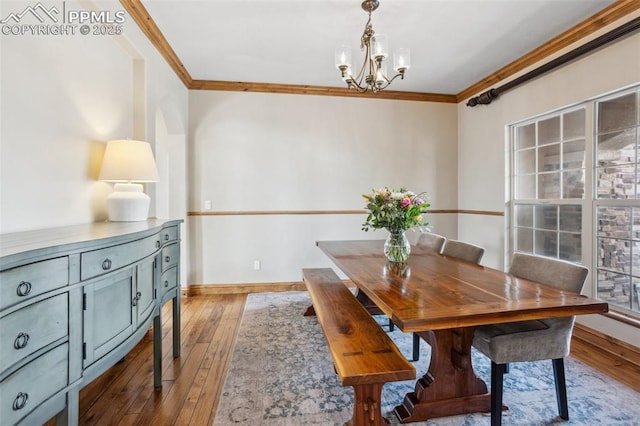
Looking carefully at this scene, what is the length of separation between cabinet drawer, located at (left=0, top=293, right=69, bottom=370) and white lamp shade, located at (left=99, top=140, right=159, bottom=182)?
107 cm

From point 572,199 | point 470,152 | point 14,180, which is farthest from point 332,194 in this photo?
point 14,180

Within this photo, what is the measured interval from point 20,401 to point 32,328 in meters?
0.20

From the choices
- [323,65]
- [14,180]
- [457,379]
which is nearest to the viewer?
[14,180]

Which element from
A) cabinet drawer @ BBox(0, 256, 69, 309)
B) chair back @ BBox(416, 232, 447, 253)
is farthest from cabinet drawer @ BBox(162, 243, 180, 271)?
chair back @ BBox(416, 232, 447, 253)

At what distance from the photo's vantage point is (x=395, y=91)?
4.05 meters

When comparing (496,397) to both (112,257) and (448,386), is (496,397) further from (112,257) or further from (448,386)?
(112,257)

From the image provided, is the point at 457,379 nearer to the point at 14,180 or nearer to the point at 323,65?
the point at 14,180

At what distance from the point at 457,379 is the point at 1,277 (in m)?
1.92

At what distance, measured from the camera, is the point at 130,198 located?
6.32 ft

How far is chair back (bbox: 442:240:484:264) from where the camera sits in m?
2.18

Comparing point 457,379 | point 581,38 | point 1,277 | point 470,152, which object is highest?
point 581,38

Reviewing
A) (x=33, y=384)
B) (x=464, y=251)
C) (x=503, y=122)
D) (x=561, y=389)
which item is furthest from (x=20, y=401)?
(x=503, y=122)

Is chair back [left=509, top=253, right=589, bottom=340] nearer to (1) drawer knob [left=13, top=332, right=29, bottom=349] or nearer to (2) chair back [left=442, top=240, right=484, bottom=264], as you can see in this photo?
(2) chair back [left=442, top=240, right=484, bottom=264]

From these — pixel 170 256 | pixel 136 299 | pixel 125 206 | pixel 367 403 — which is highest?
pixel 125 206
